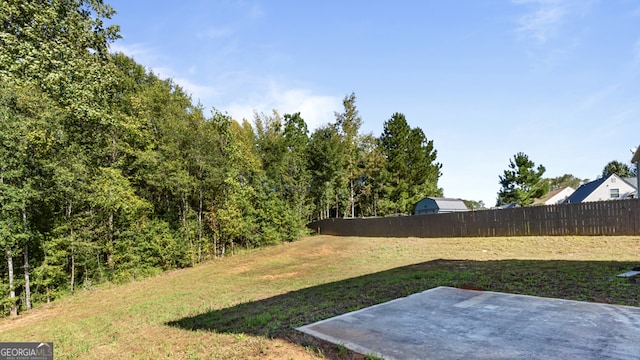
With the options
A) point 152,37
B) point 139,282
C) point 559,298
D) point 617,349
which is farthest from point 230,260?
point 617,349

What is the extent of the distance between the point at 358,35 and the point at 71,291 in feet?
38.6

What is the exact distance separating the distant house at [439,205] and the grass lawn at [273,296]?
35.6 ft

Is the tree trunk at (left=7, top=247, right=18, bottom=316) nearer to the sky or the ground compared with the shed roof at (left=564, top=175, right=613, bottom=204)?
nearer to the ground

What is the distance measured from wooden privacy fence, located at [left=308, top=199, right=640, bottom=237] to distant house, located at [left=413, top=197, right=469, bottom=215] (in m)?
6.52

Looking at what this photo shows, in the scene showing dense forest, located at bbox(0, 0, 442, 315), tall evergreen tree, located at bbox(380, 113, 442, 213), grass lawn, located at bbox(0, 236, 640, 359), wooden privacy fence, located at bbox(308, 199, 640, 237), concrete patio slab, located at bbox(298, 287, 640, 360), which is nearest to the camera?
concrete patio slab, located at bbox(298, 287, 640, 360)

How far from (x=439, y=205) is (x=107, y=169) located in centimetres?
1985

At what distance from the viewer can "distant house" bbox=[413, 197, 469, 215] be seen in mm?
22719

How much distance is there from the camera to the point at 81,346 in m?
4.63

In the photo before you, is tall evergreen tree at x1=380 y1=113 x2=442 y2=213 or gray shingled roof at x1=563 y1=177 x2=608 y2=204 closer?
gray shingled roof at x1=563 y1=177 x2=608 y2=204

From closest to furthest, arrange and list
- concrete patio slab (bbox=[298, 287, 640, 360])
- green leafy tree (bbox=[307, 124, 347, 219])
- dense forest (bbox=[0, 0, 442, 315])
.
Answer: concrete patio slab (bbox=[298, 287, 640, 360]) < dense forest (bbox=[0, 0, 442, 315]) < green leafy tree (bbox=[307, 124, 347, 219])

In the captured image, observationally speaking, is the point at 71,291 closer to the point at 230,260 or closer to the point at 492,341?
the point at 230,260

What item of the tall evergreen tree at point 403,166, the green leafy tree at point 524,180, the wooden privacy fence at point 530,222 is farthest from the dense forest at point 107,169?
the green leafy tree at point 524,180

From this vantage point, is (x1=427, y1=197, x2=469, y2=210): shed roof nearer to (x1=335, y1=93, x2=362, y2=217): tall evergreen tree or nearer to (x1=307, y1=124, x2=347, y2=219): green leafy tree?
(x1=335, y1=93, x2=362, y2=217): tall evergreen tree

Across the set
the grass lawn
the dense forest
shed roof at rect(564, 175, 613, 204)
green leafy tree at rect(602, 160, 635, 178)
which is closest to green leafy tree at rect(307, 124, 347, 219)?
the dense forest
